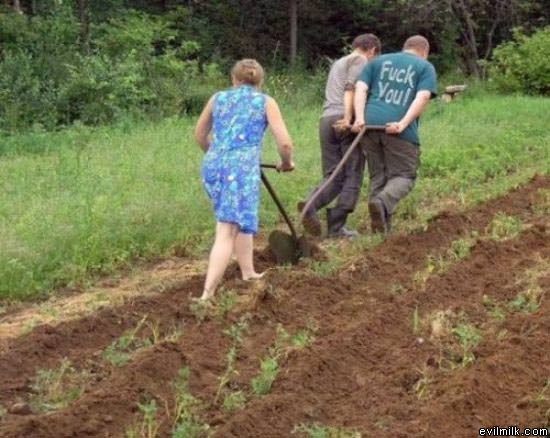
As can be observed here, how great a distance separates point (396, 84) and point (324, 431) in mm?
4881

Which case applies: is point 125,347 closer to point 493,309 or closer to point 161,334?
point 161,334

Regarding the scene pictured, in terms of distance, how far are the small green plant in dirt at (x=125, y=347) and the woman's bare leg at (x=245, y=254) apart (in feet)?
3.97

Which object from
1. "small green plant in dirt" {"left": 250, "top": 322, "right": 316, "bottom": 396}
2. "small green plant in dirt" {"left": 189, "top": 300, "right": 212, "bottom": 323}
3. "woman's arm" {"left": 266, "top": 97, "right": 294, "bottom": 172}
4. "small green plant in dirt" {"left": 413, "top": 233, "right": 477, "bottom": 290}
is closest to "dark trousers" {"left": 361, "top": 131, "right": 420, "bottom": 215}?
"small green plant in dirt" {"left": 413, "top": 233, "right": 477, "bottom": 290}

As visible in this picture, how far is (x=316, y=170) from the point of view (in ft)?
38.9

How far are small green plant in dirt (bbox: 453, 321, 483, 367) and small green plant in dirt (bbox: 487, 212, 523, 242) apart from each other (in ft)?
8.65

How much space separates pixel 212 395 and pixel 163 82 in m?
17.7

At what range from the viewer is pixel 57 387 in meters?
5.30

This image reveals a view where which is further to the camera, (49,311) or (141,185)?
(141,185)

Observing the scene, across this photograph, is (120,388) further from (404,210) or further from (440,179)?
(440,179)

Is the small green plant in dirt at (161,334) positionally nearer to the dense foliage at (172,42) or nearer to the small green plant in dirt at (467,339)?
the small green plant in dirt at (467,339)

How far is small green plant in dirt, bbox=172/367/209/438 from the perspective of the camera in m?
4.57

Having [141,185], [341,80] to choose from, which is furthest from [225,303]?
[141,185]

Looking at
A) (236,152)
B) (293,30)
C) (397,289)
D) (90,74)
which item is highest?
(236,152)

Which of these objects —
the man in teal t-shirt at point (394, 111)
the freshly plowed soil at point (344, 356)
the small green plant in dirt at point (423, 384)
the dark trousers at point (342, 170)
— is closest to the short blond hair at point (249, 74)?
the freshly plowed soil at point (344, 356)
